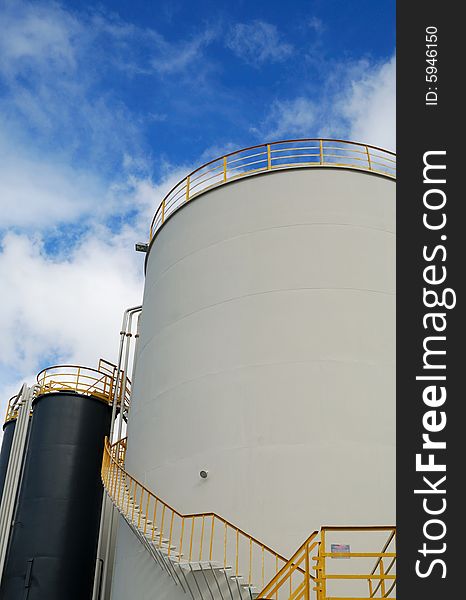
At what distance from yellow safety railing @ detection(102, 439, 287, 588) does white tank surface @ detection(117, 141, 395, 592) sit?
0.69ft

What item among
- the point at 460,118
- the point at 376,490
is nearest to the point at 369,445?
the point at 376,490

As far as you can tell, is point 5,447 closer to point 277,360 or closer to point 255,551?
point 277,360

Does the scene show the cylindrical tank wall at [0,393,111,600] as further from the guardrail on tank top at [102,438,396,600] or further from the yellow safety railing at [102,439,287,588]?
the guardrail on tank top at [102,438,396,600]

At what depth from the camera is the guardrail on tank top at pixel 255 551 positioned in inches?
396

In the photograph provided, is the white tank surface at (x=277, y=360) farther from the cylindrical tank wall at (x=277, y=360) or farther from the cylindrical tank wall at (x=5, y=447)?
the cylindrical tank wall at (x=5, y=447)

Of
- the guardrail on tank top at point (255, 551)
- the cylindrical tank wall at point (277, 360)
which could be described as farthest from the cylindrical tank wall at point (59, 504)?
the guardrail on tank top at point (255, 551)

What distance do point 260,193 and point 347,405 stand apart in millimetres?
5030

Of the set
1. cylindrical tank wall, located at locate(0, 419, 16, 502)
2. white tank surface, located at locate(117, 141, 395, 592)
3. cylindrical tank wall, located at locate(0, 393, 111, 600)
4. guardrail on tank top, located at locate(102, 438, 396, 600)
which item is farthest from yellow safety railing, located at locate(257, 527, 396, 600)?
cylindrical tank wall, located at locate(0, 419, 16, 502)

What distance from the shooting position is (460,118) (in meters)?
9.17

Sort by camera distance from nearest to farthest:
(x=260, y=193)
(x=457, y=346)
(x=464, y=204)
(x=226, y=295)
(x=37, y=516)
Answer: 1. (x=457, y=346)
2. (x=464, y=204)
3. (x=226, y=295)
4. (x=260, y=193)
5. (x=37, y=516)

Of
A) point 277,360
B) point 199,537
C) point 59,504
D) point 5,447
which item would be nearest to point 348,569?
point 199,537

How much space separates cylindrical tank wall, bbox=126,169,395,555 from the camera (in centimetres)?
1106

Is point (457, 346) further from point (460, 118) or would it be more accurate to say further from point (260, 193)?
point (260, 193)

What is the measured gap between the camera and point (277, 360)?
39.6 feet
